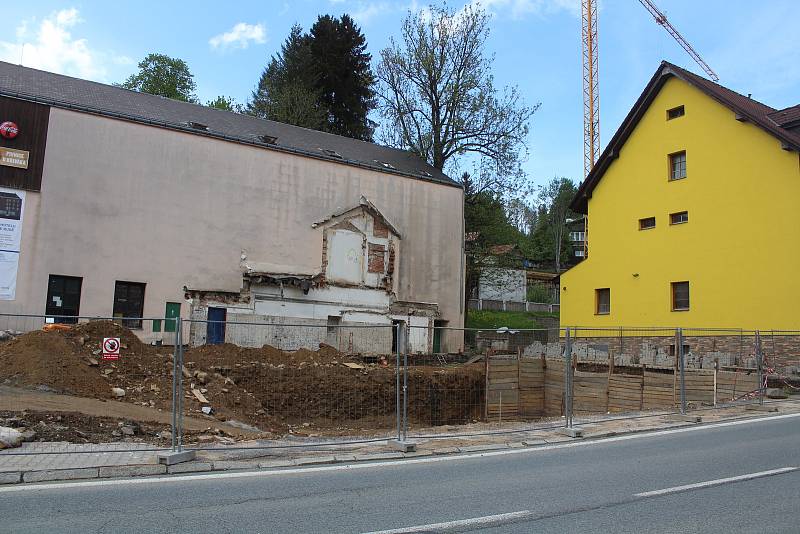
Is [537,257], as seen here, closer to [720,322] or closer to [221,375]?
[720,322]

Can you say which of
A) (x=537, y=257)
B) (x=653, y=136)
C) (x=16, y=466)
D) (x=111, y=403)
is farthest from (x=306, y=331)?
(x=537, y=257)

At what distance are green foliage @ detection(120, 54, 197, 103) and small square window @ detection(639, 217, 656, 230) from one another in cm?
3866

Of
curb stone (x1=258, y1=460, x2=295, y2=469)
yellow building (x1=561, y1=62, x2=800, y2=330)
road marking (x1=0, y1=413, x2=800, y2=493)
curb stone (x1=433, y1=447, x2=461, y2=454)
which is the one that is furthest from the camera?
yellow building (x1=561, y1=62, x2=800, y2=330)

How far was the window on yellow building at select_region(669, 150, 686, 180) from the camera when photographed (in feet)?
94.1

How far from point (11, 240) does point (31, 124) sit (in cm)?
475

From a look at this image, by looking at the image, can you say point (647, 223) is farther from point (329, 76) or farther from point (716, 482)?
point (329, 76)

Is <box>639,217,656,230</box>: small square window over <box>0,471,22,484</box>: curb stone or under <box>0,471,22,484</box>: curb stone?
over

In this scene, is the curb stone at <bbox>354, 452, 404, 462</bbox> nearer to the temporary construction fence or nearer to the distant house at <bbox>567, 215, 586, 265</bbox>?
the temporary construction fence

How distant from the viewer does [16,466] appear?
750cm

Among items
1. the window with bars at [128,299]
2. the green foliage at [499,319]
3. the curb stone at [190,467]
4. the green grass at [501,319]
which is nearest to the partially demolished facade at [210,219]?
the window with bars at [128,299]

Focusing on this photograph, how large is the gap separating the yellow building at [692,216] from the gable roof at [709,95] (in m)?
0.05

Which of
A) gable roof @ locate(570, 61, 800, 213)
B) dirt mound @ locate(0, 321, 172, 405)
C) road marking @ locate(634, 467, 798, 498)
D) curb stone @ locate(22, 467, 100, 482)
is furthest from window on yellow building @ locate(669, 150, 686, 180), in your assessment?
curb stone @ locate(22, 467, 100, 482)

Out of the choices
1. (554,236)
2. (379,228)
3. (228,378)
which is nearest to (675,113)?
(379,228)

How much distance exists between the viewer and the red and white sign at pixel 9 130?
2455 cm
